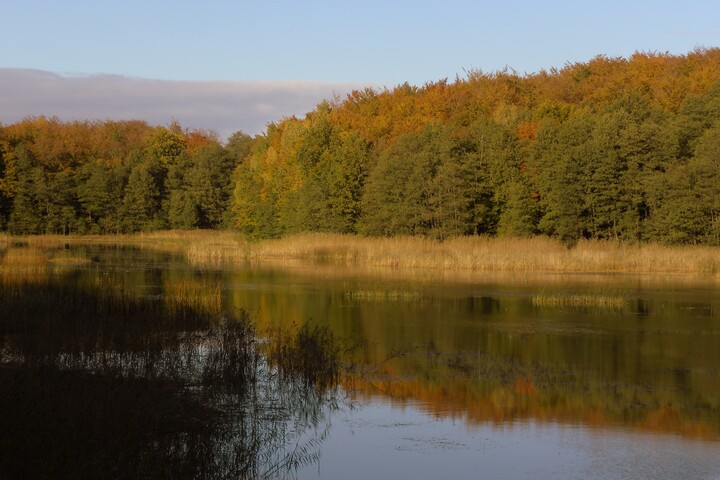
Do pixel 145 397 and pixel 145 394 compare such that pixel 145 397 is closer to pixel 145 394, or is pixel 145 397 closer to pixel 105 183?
pixel 145 394

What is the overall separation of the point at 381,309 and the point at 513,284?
843cm

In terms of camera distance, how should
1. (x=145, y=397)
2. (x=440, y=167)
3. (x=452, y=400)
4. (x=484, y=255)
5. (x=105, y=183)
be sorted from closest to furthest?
(x=145, y=397)
(x=452, y=400)
(x=484, y=255)
(x=440, y=167)
(x=105, y=183)

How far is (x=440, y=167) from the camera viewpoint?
4981 cm

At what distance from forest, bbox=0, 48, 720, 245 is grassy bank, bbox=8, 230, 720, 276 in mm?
5074

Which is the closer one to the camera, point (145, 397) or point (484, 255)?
point (145, 397)

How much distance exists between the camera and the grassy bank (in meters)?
34.5

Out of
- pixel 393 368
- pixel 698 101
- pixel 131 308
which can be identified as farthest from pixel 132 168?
pixel 393 368

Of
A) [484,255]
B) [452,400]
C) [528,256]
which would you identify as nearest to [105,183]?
[484,255]

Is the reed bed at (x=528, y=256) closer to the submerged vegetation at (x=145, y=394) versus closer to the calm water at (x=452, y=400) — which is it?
the calm water at (x=452, y=400)

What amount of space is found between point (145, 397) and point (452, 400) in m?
4.19

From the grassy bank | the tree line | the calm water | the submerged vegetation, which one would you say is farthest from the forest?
the submerged vegetation

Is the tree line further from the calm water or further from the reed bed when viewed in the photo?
the calm water

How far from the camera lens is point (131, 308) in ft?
57.2

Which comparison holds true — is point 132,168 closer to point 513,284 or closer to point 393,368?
point 513,284
